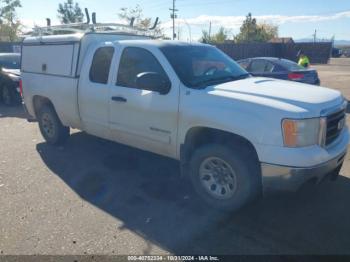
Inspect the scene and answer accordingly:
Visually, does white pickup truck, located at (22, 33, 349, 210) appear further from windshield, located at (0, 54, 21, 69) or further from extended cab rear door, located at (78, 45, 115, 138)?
windshield, located at (0, 54, 21, 69)

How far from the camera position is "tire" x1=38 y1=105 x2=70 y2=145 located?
21.3ft

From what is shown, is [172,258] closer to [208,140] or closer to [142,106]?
[208,140]

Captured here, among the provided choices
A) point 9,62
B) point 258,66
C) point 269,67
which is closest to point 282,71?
point 269,67

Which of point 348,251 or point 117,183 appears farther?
point 117,183

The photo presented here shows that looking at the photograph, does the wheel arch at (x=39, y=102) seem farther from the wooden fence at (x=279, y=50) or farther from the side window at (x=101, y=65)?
the wooden fence at (x=279, y=50)

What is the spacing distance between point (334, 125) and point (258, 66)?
7924 mm

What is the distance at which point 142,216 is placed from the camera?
403 cm

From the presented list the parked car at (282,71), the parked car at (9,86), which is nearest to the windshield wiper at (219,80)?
the parked car at (282,71)

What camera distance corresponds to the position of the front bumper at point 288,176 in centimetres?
351

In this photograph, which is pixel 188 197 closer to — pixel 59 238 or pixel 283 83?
pixel 59 238

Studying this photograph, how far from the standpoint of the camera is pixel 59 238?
11.8 ft

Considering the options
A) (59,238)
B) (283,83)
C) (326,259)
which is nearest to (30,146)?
(59,238)

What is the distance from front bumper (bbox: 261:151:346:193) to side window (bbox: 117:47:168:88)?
1.90 metres

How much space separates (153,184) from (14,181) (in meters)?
2.04
